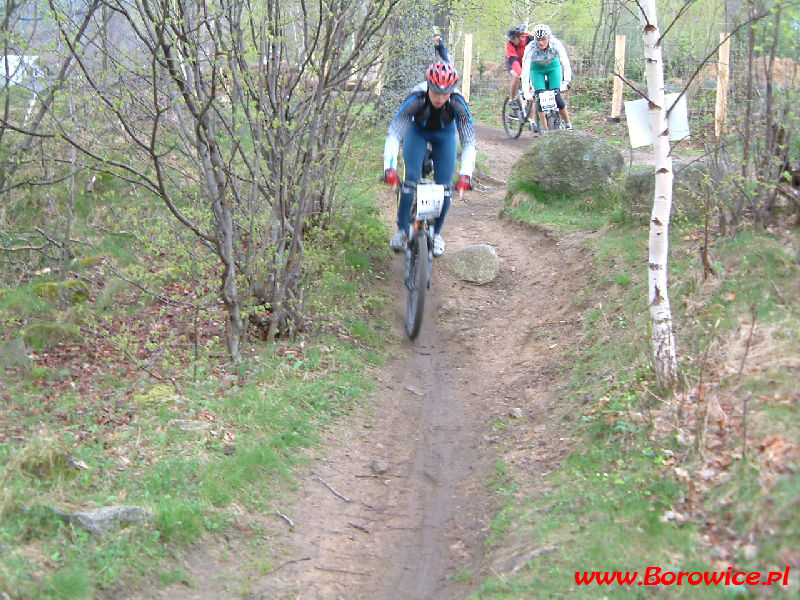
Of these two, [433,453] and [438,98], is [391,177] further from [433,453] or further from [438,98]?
[433,453]

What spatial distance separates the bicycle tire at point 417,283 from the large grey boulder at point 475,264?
1.47 meters

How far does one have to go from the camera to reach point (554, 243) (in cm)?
916

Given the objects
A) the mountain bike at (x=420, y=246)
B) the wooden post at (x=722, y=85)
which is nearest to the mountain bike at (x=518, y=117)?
the wooden post at (x=722, y=85)

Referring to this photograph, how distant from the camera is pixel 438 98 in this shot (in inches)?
273

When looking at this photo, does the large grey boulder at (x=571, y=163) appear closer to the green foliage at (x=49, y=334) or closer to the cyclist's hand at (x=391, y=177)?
the cyclist's hand at (x=391, y=177)

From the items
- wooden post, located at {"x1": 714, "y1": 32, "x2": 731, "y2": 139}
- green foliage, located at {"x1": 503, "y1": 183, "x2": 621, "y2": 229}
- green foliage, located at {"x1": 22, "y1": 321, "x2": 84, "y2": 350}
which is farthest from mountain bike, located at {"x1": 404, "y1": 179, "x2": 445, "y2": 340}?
wooden post, located at {"x1": 714, "y1": 32, "x2": 731, "y2": 139}

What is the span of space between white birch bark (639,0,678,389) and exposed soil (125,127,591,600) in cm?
92

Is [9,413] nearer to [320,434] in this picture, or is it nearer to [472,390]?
[320,434]

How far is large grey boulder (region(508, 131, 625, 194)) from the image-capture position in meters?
9.84

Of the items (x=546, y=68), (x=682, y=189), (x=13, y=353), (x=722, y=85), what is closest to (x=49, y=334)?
(x=13, y=353)

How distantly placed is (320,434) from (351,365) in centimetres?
116

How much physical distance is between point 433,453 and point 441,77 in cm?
329

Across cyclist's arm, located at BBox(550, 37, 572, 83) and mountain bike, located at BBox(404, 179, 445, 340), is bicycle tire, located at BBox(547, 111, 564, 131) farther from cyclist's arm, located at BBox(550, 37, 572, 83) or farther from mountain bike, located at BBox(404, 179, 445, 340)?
mountain bike, located at BBox(404, 179, 445, 340)

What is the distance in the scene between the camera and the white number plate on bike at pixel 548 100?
42.3 ft
